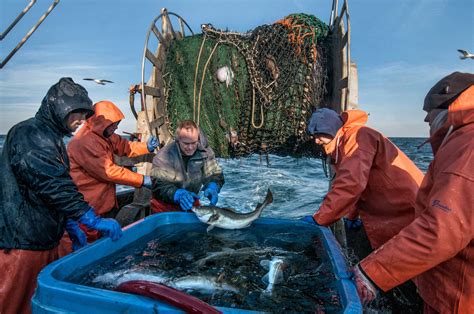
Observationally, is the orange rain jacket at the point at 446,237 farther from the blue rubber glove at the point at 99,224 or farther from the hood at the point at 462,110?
the blue rubber glove at the point at 99,224

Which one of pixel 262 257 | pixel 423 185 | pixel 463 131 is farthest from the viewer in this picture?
pixel 262 257

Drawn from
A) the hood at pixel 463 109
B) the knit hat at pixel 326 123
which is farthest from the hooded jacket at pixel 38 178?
the hood at pixel 463 109

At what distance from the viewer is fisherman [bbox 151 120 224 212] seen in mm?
5254

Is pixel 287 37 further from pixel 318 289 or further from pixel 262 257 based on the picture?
pixel 318 289

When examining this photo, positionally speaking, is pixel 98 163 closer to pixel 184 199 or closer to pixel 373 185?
pixel 184 199

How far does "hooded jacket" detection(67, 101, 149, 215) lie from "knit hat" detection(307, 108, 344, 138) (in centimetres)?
308

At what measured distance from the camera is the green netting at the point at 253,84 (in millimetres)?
7867

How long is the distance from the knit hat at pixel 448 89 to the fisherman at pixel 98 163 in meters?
4.39

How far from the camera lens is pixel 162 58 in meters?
8.85

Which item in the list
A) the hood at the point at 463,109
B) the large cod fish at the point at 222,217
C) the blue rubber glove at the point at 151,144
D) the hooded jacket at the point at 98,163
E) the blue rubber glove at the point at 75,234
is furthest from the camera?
the blue rubber glove at the point at 151,144

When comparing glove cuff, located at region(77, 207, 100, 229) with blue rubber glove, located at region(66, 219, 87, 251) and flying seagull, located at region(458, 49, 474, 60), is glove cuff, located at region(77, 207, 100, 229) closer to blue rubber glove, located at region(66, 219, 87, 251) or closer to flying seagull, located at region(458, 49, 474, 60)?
blue rubber glove, located at region(66, 219, 87, 251)

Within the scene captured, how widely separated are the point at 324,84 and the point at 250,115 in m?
1.83

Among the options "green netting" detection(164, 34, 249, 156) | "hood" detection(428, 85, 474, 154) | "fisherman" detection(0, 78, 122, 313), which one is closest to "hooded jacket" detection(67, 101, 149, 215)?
"fisherman" detection(0, 78, 122, 313)

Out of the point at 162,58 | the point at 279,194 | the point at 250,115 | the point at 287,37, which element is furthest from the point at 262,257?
the point at 279,194
